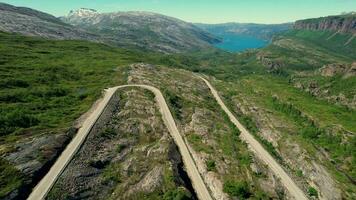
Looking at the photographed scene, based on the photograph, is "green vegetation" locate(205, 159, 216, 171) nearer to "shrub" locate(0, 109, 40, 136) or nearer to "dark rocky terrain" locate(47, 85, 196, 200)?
"dark rocky terrain" locate(47, 85, 196, 200)

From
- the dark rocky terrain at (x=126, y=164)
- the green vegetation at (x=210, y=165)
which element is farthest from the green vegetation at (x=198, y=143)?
the dark rocky terrain at (x=126, y=164)

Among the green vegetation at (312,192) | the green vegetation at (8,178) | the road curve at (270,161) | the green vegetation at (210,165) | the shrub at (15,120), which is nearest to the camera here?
the green vegetation at (8,178)

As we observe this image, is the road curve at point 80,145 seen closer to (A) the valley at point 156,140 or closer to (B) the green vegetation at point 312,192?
(A) the valley at point 156,140

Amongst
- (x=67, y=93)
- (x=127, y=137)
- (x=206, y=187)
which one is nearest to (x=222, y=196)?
(x=206, y=187)

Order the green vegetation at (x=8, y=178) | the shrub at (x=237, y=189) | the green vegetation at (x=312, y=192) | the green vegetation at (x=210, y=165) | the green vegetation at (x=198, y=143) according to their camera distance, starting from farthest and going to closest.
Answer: the green vegetation at (x=198, y=143)
the green vegetation at (x=210, y=165)
the green vegetation at (x=312, y=192)
the shrub at (x=237, y=189)
the green vegetation at (x=8, y=178)

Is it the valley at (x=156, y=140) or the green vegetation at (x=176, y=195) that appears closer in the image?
the green vegetation at (x=176, y=195)

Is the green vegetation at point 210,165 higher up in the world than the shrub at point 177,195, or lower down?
lower down

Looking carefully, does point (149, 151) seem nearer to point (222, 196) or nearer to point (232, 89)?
point (222, 196)

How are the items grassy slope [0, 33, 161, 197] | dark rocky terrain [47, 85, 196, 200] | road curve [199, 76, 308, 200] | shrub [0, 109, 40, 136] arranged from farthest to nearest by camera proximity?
grassy slope [0, 33, 161, 197] < shrub [0, 109, 40, 136] < road curve [199, 76, 308, 200] < dark rocky terrain [47, 85, 196, 200]

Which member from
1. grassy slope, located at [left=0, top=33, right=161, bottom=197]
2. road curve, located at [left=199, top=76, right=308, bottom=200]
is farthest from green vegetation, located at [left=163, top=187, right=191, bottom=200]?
road curve, located at [left=199, top=76, right=308, bottom=200]
